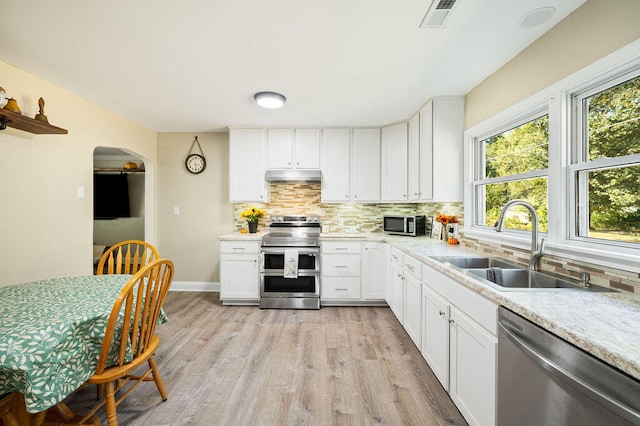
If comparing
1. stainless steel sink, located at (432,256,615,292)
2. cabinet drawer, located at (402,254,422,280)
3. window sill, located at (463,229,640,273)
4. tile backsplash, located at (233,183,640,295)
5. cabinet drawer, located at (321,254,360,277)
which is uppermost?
tile backsplash, located at (233,183,640,295)

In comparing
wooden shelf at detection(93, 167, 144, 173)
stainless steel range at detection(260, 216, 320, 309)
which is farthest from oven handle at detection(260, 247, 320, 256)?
wooden shelf at detection(93, 167, 144, 173)

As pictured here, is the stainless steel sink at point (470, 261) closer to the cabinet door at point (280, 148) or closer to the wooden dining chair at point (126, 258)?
the wooden dining chair at point (126, 258)

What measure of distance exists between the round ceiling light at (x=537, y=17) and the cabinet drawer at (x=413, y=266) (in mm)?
1721

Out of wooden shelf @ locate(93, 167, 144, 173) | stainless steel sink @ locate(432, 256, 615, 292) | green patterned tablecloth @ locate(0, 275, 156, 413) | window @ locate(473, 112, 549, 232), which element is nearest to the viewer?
green patterned tablecloth @ locate(0, 275, 156, 413)

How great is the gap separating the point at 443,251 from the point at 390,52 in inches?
65.2

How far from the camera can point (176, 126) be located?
Result: 3.78 metres

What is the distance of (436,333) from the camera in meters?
1.87

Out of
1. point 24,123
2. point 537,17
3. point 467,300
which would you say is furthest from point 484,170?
point 24,123

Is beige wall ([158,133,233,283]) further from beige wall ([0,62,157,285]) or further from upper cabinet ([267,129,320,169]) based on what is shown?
beige wall ([0,62,157,285])

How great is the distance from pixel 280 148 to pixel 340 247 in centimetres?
160

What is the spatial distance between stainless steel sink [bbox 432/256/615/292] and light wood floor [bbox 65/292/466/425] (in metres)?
0.87

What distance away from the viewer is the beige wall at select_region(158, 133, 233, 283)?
13.4 ft

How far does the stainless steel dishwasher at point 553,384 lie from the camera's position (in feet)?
2.39

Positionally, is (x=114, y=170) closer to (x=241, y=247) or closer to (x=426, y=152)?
(x=241, y=247)
